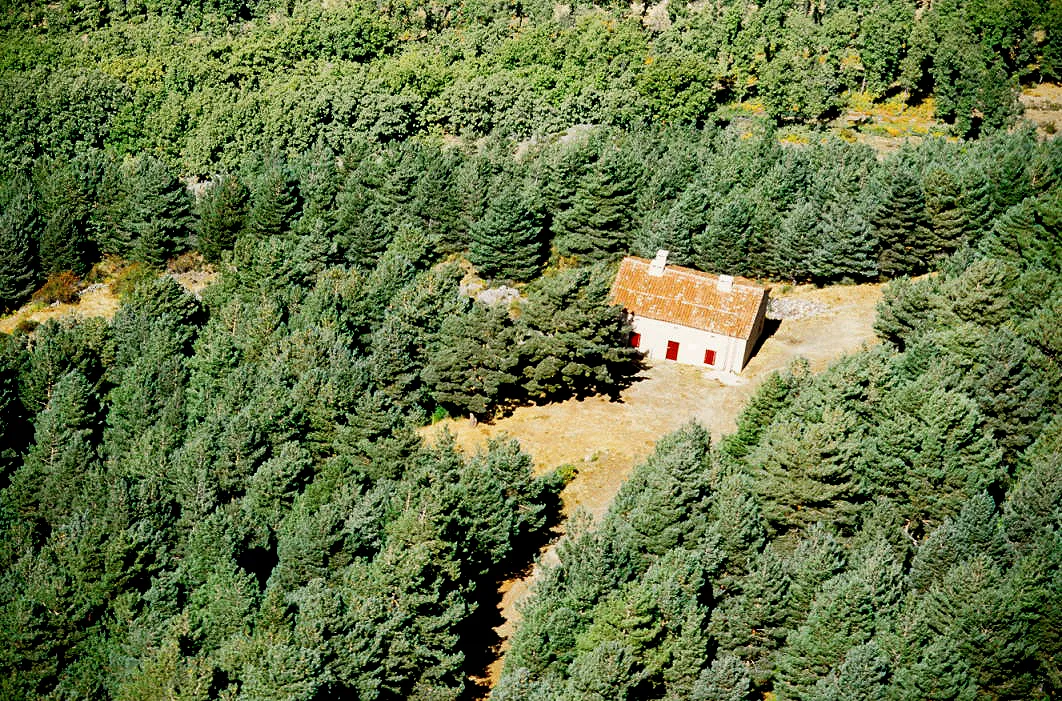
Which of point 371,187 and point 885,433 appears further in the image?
point 371,187

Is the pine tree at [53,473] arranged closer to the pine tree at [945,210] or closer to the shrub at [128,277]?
the shrub at [128,277]

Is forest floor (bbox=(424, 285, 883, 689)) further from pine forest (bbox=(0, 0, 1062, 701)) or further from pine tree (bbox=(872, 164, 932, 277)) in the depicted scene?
pine tree (bbox=(872, 164, 932, 277))

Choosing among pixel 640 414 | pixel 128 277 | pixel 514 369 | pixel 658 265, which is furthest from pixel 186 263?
pixel 640 414

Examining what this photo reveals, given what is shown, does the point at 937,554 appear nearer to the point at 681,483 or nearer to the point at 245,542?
the point at 681,483

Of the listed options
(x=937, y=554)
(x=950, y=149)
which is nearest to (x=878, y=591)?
(x=937, y=554)

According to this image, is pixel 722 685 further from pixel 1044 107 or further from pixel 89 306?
pixel 1044 107

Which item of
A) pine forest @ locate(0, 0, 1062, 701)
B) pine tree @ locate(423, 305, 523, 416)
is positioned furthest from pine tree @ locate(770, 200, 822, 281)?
pine tree @ locate(423, 305, 523, 416)
